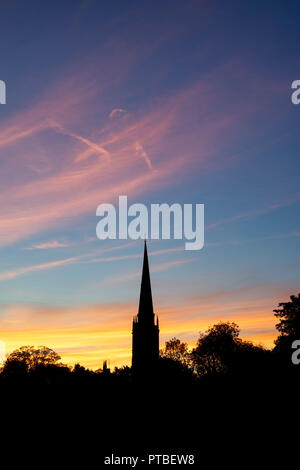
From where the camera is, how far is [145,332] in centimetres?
11556

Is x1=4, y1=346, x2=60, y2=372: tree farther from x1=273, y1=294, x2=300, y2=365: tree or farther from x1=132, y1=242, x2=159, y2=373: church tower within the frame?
x1=273, y1=294, x2=300, y2=365: tree

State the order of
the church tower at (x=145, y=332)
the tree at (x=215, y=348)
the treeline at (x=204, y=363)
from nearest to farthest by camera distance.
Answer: the treeline at (x=204, y=363)
the tree at (x=215, y=348)
the church tower at (x=145, y=332)

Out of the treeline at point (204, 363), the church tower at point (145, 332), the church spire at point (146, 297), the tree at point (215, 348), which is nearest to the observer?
the treeline at point (204, 363)

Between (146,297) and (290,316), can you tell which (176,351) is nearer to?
(146,297)

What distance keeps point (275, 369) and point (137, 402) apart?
1908cm

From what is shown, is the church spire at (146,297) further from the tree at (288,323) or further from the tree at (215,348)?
the tree at (288,323)

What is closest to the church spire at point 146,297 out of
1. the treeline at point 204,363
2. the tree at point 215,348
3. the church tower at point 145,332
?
the church tower at point 145,332

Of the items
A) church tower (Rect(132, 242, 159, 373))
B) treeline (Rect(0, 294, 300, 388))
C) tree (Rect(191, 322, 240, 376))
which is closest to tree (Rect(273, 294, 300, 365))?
treeline (Rect(0, 294, 300, 388))

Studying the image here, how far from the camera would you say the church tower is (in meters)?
113

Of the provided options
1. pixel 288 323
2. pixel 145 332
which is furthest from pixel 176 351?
pixel 288 323

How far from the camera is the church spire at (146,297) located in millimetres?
116625

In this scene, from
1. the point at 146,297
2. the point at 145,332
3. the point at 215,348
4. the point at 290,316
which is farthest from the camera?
the point at 146,297

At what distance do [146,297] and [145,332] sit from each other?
29.1ft

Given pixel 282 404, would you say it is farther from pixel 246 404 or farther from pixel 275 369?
pixel 275 369
